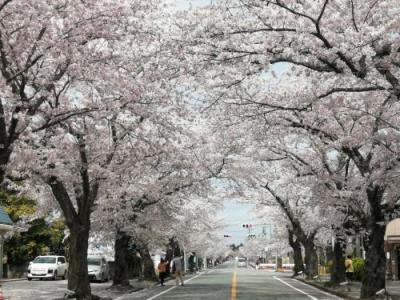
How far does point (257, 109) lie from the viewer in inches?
715

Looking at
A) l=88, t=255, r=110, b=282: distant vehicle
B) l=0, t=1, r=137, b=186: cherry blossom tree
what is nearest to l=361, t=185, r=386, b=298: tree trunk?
l=0, t=1, r=137, b=186: cherry blossom tree

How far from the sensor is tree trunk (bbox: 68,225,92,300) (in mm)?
21594

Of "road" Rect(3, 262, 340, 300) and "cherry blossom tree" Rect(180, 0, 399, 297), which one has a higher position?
"cherry blossom tree" Rect(180, 0, 399, 297)

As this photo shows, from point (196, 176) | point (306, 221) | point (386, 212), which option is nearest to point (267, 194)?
point (306, 221)

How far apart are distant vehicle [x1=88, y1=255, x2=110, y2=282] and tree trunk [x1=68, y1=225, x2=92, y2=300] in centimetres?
1954

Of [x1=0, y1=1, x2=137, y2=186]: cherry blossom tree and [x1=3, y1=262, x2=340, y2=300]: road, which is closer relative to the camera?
[x1=0, y1=1, x2=137, y2=186]: cherry blossom tree

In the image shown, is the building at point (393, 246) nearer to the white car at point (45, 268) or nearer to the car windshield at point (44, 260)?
the white car at point (45, 268)

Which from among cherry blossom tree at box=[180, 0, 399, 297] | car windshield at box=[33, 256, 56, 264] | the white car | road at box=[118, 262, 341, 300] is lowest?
road at box=[118, 262, 341, 300]

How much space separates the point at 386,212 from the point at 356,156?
232 cm

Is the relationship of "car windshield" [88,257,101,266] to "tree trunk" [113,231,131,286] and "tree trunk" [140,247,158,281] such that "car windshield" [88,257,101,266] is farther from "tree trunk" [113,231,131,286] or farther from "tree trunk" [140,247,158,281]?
"tree trunk" [113,231,131,286]

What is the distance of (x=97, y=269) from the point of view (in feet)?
139

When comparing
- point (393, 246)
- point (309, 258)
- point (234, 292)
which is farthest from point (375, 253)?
point (393, 246)

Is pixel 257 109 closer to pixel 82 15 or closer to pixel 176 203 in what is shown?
pixel 82 15

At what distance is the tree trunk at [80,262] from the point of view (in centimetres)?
2159
